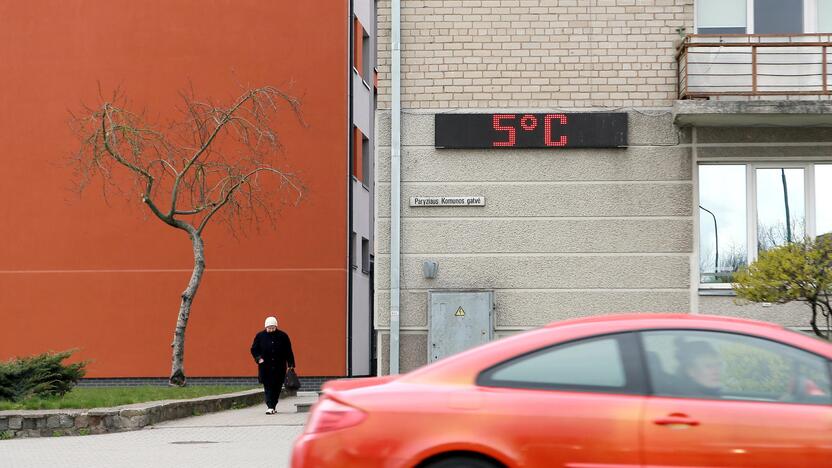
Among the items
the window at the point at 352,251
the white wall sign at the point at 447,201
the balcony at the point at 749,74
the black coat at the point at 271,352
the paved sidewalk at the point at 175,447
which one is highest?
the balcony at the point at 749,74

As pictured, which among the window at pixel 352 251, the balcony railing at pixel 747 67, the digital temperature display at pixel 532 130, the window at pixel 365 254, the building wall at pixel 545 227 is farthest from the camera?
the window at pixel 365 254

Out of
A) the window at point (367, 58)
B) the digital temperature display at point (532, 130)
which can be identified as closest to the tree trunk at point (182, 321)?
the digital temperature display at point (532, 130)

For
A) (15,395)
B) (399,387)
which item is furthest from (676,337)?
(15,395)

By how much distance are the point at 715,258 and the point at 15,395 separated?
9736 mm

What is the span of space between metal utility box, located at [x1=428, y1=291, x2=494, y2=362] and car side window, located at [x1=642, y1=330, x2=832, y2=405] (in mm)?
9446

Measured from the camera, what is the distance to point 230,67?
28141 millimetres

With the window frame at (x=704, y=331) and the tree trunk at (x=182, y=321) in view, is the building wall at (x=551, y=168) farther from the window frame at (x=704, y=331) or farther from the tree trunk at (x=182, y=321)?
the window frame at (x=704, y=331)

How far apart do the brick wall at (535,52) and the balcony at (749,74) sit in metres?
0.38

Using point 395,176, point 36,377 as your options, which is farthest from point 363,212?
point 395,176

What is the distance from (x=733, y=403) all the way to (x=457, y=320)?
9754mm

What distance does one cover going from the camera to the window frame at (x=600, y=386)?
645cm

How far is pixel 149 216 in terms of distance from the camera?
91.9ft

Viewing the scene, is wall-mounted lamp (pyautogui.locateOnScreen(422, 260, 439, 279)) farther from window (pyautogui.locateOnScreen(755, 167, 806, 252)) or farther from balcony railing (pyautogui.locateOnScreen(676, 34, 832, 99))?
window (pyautogui.locateOnScreen(755, 167, 806, 252))

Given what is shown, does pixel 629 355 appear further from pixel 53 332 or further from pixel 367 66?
pixel 367 66
